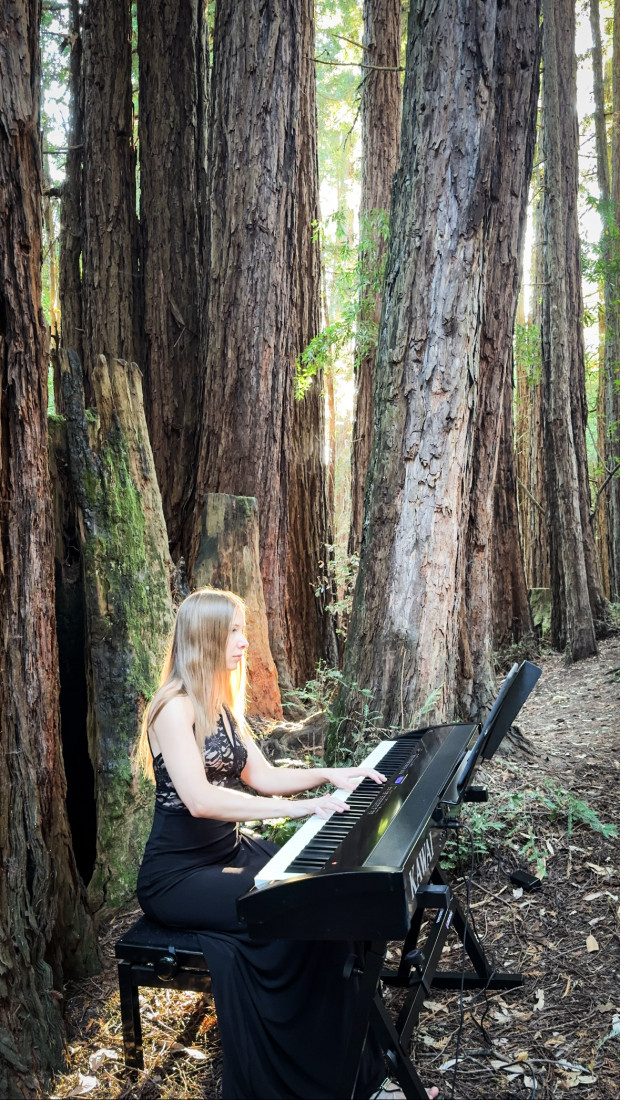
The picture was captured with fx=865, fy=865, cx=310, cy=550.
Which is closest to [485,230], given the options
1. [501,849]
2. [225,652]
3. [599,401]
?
[225,652]

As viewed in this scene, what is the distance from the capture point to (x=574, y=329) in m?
10.6

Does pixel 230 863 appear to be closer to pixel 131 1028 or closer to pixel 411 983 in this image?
pixel 131 1028

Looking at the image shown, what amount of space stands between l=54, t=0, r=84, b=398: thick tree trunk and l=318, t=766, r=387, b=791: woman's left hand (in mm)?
5854

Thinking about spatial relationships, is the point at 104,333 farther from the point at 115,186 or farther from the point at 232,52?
the point at 232,52

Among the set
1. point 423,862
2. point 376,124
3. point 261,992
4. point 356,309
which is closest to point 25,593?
point 261,992

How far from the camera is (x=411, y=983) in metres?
2.92

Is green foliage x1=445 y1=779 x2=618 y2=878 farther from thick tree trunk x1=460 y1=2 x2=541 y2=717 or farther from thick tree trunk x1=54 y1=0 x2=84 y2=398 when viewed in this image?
thick tree trunk x1=54 y1=0 x2=84 y2=398

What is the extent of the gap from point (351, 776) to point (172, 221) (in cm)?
644

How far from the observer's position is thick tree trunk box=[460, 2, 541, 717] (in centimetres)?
524

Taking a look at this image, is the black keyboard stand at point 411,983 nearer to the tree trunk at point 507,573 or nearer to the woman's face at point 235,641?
the woman's face at point 235,641

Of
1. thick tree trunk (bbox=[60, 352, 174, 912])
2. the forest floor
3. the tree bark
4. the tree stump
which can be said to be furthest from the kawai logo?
the tree bark

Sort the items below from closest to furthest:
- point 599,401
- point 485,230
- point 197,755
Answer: point 197,755 → point 485,230 → point 599,401

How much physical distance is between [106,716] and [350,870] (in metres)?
2.58

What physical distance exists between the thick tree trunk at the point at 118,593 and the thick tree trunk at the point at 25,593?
30.2 inches
